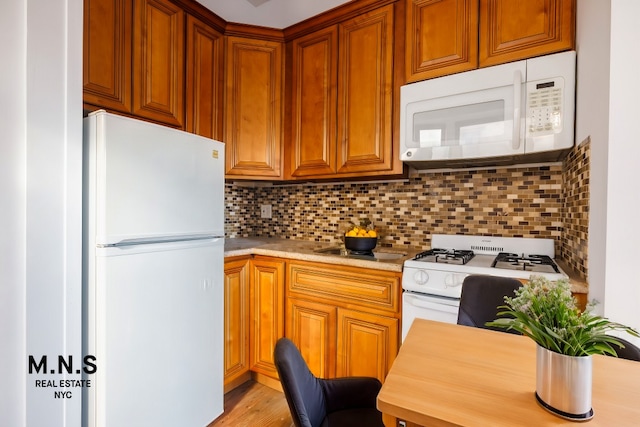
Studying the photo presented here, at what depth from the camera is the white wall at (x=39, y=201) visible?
3.51 ft

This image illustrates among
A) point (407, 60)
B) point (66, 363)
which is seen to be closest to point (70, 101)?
point (66, 363)

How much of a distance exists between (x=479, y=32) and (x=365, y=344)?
174 centimetres

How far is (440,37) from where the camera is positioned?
172cm

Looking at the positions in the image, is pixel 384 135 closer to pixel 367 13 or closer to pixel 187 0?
pixel 367 13

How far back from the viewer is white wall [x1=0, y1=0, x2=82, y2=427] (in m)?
1.07

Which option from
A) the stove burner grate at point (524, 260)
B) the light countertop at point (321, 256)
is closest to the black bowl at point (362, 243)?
the light countertop at point (321, 256)

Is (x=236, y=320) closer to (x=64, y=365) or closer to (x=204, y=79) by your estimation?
(x=64, y=365)

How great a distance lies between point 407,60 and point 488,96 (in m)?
0.51

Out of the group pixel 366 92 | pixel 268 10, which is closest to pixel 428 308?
pixel 366 92

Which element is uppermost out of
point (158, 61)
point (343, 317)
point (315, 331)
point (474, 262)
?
point (158, 61)

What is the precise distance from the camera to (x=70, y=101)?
119 cm

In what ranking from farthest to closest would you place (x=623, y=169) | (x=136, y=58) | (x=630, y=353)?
(x=136, y=58)
(x=623, y=169)
(x=630, y=353)

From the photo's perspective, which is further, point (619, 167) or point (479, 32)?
point (479, 32)

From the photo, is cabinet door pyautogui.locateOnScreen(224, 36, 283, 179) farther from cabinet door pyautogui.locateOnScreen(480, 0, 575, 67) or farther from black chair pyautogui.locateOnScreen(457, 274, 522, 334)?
black chair pyautogui.locateOnScreen(457, 274, 522, 334)
